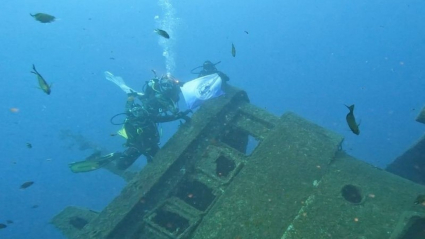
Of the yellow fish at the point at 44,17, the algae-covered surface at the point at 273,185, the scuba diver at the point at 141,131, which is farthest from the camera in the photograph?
the scuba diver at the point at 141,131

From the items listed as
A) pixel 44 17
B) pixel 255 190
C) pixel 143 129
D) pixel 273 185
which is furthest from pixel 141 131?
pixel 273 185

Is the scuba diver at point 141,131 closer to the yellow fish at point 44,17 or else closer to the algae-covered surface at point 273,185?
the algae-covered surface at point 273,185

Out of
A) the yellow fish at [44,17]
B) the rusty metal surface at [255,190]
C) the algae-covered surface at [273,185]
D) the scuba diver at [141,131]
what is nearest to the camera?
the rusty metal surface at [255,190]

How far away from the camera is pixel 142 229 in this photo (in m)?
4.82

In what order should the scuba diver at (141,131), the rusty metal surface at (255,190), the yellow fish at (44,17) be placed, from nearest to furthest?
the rusty metal surface at (255,190) < the yellow fish at (44,17) < the scuba diver at (141,131)

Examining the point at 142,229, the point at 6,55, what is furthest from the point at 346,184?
the point at 6,55

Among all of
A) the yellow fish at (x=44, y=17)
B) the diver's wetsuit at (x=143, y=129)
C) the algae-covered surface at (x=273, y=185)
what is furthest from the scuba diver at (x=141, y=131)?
the yellow fish at (x=44, y=17)

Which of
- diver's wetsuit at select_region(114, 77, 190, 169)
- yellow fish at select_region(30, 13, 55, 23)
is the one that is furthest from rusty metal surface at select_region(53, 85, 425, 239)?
yellow fish at select_region(30, 13, 55, 23)

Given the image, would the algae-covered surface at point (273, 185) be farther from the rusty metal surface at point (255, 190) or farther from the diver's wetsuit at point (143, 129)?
the diver's wetsuit at point (143, 129)

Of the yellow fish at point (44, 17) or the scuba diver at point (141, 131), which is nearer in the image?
the yellow fish at point (44, 17)

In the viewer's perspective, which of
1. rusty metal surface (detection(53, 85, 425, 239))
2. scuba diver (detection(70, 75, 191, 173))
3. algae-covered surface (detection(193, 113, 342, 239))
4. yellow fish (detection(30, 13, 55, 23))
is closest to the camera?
rusty metal surface (detection(53, 85, 425, 239))

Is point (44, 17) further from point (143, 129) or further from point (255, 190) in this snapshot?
point (255, 190)

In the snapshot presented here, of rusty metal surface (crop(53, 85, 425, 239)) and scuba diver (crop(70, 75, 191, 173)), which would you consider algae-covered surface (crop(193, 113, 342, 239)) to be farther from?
scuba diver (crop(70, 75, 191, 173))

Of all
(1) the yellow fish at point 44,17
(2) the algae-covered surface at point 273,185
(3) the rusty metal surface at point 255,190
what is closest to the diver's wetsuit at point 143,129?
(3) the rusty metal surface at point 255,190
